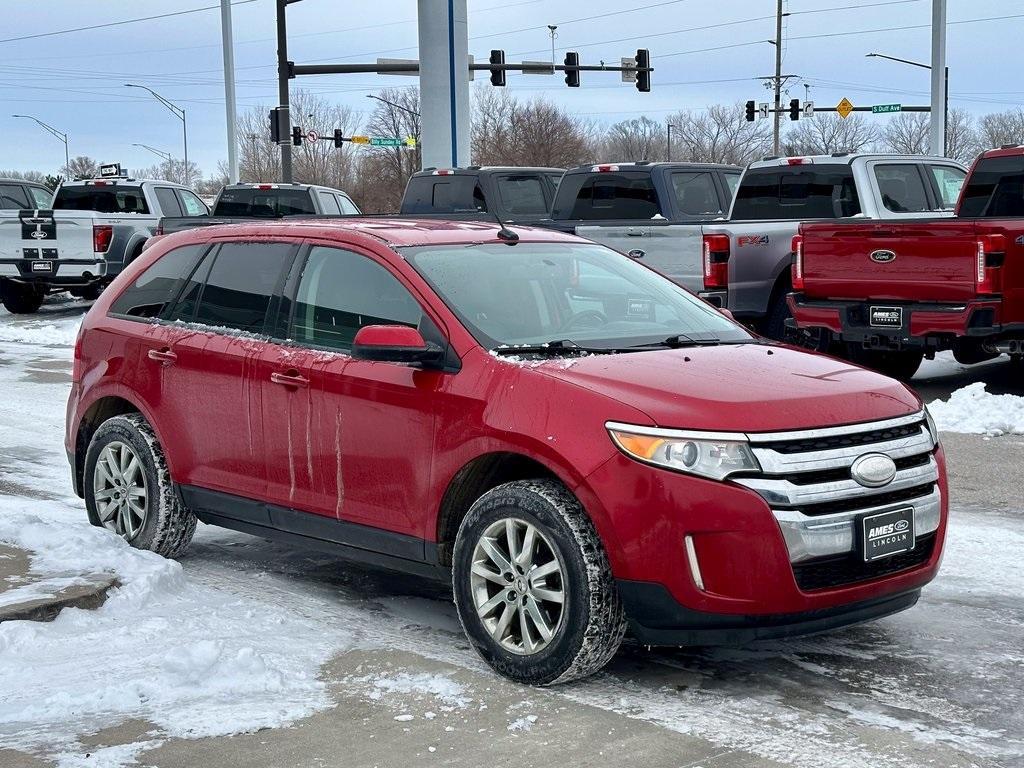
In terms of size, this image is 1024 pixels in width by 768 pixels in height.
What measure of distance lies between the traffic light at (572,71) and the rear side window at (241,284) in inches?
1557

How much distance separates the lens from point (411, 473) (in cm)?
554

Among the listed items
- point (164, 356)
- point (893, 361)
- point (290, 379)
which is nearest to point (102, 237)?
point (893, 361)

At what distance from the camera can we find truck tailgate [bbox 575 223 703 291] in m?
14.7

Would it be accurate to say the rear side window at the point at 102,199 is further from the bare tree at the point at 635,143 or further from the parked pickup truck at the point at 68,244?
the bare tree at the point at 635,143

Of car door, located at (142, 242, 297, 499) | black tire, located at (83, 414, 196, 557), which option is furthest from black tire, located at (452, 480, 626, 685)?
black tire, located at (83, 414, 196, 557)

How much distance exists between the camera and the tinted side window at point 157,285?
23.4 feet

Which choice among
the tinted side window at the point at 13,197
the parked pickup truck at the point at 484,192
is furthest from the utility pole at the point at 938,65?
the tinted side window at the point at 13,197

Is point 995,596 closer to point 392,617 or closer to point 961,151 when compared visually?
point 392,617

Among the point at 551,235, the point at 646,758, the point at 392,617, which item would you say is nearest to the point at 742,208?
the point at 551,235

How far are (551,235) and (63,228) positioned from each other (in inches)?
720

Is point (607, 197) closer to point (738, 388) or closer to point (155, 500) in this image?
point (155, 500)

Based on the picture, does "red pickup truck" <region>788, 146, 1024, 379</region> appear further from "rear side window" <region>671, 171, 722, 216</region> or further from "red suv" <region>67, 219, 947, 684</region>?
"red suv" <region>67, 219, 947, 684</region>

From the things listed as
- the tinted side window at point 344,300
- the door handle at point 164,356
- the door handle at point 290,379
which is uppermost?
the tinted side window at point 344,300

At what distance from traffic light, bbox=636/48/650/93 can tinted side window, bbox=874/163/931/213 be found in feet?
102
